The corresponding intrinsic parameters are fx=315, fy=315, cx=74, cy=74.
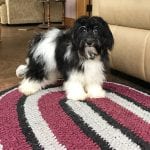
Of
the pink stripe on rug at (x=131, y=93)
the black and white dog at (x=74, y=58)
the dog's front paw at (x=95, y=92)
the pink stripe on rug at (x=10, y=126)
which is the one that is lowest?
the pink stripe on rug at (x=10, y=126)

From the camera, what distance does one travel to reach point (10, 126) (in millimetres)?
1226

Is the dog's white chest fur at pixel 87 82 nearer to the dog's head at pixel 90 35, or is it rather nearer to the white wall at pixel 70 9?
the dog's head at pixel 90 35

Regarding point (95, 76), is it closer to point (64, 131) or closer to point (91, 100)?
point (91, 100)

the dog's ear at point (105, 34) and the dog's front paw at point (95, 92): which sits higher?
the dog's ear at point (105, 34)

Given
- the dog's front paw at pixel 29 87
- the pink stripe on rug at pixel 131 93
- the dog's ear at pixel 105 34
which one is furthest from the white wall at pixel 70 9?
the dog's ear at pixel 105 34

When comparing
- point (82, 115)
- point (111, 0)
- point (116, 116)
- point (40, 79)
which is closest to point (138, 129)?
point (116, 116)

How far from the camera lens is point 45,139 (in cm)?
112

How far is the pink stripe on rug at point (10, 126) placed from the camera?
1081 mm

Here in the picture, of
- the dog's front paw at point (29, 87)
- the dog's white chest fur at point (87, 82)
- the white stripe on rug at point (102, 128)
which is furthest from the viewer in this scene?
the dog's front paw at point (29, 87)

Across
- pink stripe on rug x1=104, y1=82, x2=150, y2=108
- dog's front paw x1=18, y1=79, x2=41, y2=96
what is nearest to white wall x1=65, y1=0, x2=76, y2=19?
pink stripe on rug x1=104, y1=82, x2=150, y2=108

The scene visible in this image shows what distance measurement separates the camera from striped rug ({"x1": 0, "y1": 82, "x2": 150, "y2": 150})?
3.55 ft

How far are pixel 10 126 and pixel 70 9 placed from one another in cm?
329

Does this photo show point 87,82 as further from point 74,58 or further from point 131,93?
point 131,93

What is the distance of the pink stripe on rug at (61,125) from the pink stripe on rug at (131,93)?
0.31 metres
